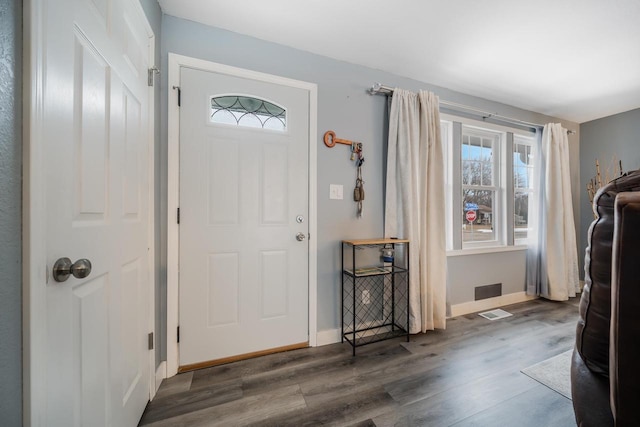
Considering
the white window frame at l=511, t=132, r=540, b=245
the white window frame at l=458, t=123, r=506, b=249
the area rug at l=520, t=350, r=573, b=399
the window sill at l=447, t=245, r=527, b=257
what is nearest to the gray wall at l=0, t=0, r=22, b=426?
the area rug at l=520, t=350, r=573, b=399

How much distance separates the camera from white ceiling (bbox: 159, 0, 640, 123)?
167cm

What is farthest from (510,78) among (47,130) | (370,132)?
(47,130)

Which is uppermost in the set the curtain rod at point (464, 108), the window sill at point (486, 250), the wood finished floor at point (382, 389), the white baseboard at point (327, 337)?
the curtain rod at point (464, 108)

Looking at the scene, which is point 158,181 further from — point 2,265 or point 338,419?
point 338,419

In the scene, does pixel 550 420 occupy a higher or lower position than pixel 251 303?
lower

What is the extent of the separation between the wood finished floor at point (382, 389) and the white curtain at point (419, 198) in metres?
0.37

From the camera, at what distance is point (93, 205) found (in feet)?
3.02

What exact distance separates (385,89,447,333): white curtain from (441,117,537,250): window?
432 millimetres

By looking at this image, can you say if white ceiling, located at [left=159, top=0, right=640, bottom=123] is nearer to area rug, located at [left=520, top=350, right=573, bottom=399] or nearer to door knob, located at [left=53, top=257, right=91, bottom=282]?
door knob, located at [left=53, top=257, right=91, bottom=282]

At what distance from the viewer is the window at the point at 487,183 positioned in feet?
9.25

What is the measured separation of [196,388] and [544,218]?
13.6 ft

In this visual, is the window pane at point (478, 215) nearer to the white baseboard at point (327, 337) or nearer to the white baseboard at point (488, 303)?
the white baseboard at point (488, 303)

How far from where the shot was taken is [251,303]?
6.46 feet

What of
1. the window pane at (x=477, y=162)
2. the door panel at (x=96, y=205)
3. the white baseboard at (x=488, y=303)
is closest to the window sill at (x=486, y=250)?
the white baseboard at (x=488, y=303)
